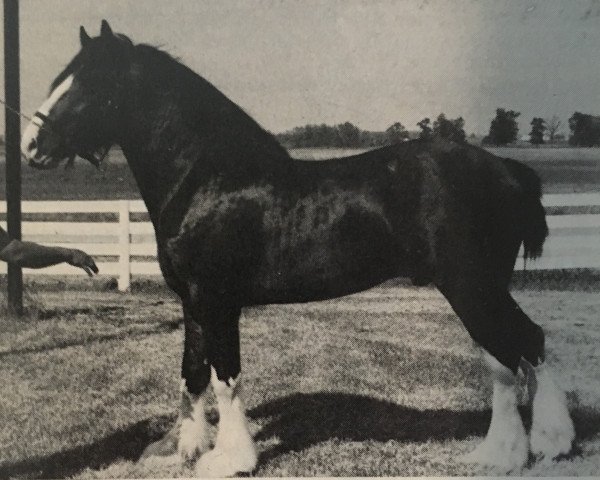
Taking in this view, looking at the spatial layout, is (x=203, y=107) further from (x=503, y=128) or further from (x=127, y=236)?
(x=503, y=128)

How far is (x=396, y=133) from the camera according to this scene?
1500 mm

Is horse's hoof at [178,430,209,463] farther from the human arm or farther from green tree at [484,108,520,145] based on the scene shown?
green tree at [484,108,520,145]

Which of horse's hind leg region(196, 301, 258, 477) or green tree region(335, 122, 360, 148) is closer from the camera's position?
horse's hind leg region(196, 301, 258, 477)

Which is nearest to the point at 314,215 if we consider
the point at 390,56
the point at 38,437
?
the point at 390,56

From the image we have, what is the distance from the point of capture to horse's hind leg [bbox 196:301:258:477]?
1.37 meters

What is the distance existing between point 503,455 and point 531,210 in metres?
0.58

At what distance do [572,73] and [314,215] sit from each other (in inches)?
31.3

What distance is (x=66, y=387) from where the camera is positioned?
5.01ft

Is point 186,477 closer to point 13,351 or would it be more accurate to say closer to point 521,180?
point 13,351

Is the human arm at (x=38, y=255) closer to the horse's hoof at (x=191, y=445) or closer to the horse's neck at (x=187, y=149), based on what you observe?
the horse's neck at (x=187, y=149)

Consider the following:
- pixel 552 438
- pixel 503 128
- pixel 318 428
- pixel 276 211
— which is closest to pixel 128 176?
pixel 276 211

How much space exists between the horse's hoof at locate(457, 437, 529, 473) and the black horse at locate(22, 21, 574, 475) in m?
0.02

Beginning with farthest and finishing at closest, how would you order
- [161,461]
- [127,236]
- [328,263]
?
[127,236] → [161,461] → [328,263]

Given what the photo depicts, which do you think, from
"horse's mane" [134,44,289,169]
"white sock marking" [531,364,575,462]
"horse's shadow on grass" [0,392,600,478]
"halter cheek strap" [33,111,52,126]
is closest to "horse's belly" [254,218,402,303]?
"horse's mane" [134,44,289,169]
